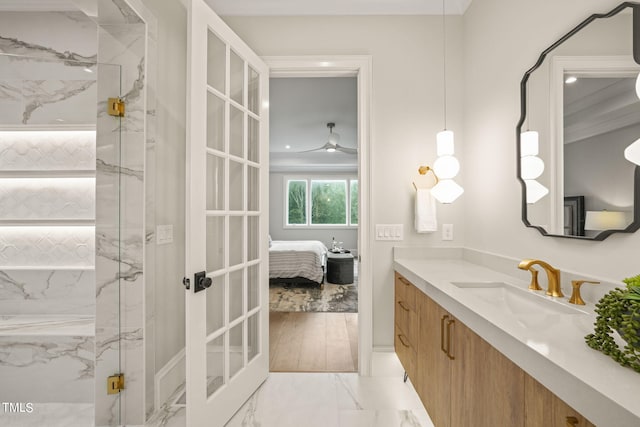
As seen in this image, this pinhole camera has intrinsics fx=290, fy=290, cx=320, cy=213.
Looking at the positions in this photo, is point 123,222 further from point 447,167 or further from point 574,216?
point 574,216

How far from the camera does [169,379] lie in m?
1.87

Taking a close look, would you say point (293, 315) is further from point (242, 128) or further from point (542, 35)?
point (542, 35)

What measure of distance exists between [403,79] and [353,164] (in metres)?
5.32

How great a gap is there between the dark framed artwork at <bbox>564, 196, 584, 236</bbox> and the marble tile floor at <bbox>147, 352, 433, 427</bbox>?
1293 millimetres

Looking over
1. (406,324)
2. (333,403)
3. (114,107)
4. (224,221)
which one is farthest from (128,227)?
(406,324)

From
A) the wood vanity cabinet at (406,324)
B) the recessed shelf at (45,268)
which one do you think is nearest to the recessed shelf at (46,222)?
the recessed shelf at (45,268)

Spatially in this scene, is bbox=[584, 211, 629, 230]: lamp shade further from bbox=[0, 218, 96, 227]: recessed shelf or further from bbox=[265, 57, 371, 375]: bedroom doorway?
bbox=[0, 218, 96, 227]: recessed shelf

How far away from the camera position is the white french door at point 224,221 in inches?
56.4

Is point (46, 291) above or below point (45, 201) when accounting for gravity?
below

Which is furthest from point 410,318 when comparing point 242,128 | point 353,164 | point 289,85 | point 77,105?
point 353,164

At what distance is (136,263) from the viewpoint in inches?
64.6

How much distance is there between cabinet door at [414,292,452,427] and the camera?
1.25 metres

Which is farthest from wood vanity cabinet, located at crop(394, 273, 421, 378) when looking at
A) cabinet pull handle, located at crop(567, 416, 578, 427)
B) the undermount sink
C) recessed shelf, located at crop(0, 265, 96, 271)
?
recessed shelf, located at crop(0, 265, 96, 271)

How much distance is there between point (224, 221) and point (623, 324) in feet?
5.43
